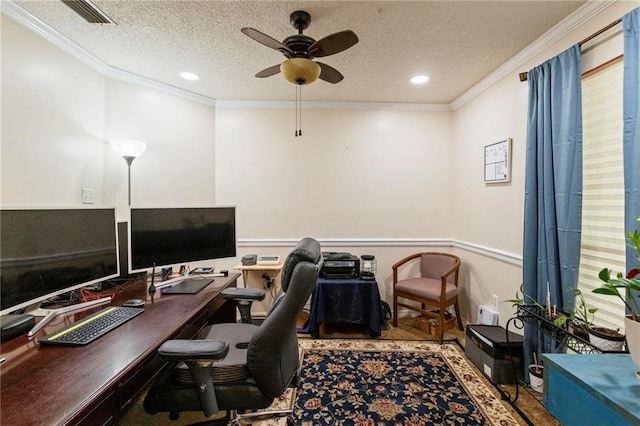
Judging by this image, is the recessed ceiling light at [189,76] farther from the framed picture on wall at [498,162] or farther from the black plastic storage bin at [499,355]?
the black plastic storage bin at [499,355]

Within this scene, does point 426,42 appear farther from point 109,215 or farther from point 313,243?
point 109,215

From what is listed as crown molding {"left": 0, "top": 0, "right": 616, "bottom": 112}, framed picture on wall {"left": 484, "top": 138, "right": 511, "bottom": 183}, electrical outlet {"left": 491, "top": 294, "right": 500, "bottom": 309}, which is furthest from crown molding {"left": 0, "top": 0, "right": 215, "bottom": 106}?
electrical outlet {"left": 491, "top": 294, "right": 500, "bottom": 309}

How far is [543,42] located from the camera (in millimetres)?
2084

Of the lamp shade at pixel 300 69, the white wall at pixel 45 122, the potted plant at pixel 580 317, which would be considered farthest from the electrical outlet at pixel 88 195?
the potted plant at pixel 580 317

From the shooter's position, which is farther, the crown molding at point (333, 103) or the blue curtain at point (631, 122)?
the crown molding at point (333, 103)

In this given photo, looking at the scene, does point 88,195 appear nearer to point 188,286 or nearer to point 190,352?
point 188,286

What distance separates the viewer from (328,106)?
3.47 m

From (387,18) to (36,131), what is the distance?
243cm

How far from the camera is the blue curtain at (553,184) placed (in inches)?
70.5

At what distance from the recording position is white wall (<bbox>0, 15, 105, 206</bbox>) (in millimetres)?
1811

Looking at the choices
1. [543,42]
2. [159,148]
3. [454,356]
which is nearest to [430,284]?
[454,356]

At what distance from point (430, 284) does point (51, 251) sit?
9.76 feet

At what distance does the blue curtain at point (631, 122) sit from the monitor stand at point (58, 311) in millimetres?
2740

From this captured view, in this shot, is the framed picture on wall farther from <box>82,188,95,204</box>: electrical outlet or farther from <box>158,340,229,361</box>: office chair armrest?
<box>82,188,95,204</box>: electrical outlet
